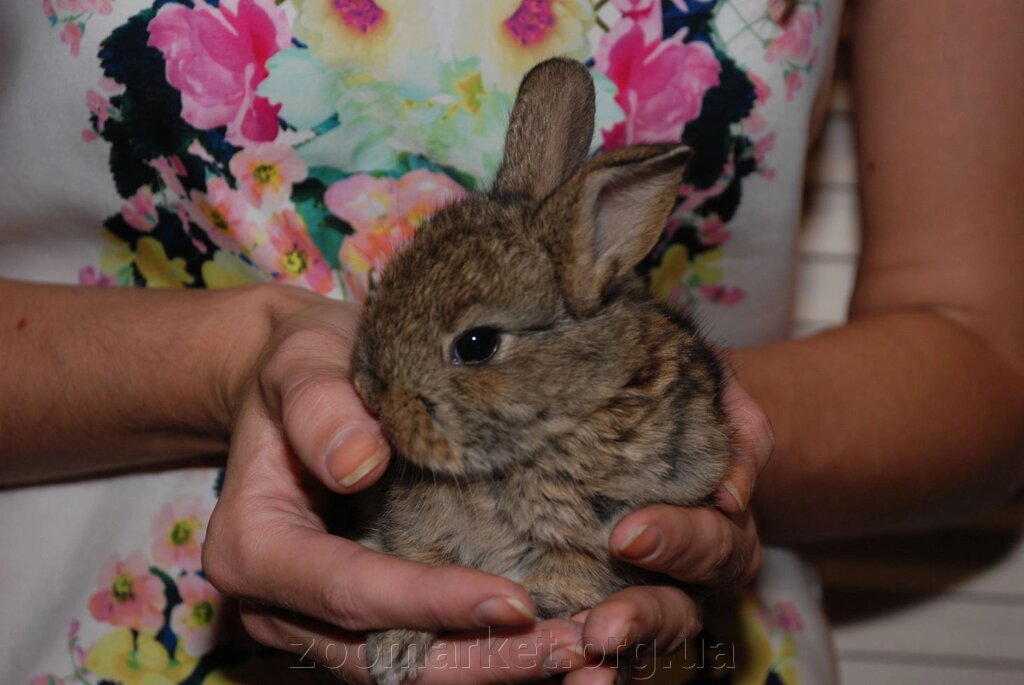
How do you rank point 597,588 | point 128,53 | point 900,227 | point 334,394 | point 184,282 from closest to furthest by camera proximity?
point 334,394, point 597,588, point 128,53, point 184,282, point 900,227

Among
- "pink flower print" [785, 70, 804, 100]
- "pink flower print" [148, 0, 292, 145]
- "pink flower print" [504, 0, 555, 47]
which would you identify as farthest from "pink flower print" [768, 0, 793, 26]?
"pink flower print" [148, 0, 292, 145]

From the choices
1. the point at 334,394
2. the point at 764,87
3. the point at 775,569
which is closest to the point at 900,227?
the point at 764,87

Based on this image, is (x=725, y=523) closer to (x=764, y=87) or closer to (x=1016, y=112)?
(x=764, y=87)

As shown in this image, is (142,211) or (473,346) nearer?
(473,346)

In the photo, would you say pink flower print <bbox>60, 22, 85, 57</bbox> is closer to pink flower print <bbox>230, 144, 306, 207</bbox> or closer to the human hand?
pink flower print <bbox>230, 144, 306, 207</bbox>

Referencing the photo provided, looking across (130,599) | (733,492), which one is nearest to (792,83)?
(733,492)

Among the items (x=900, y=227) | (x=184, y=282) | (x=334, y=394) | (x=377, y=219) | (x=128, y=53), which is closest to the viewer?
(x=334, y=394)

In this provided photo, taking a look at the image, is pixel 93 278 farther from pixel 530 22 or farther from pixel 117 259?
pixel 530 22
